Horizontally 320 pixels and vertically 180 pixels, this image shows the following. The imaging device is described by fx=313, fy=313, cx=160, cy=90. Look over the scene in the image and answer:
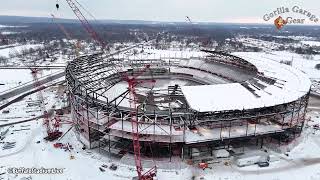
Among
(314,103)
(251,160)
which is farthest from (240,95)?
(314,103)

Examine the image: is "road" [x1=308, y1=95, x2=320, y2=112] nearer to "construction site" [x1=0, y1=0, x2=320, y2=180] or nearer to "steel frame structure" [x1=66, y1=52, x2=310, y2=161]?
"construction site" [x1=0, y1=0, x2=320, y2=180]

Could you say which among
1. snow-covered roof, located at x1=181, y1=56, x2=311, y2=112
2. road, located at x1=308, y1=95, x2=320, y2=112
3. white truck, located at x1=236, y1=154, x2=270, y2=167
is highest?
snow-covered roof, located at x1=181, y1=56, x2=311, y2=112

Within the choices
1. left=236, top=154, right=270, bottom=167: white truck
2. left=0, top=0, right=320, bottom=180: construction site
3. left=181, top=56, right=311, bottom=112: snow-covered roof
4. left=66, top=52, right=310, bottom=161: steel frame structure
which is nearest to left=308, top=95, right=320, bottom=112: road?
left=0, top=0, right=320, bottom=180: construction site

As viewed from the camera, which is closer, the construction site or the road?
the construction site

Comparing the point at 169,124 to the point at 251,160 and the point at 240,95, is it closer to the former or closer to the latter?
the point at 251,160

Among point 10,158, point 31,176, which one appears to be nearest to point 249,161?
point 31,176

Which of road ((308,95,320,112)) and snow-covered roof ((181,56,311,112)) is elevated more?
snow-covered roof ((181,56,311,112))

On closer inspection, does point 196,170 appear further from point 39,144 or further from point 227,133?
point 39,144

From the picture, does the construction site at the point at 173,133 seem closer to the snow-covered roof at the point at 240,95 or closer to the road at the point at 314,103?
the snow-covered roof at the point at 240,95

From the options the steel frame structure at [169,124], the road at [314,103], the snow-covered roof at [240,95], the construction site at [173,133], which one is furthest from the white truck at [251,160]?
the road at [314,103]
